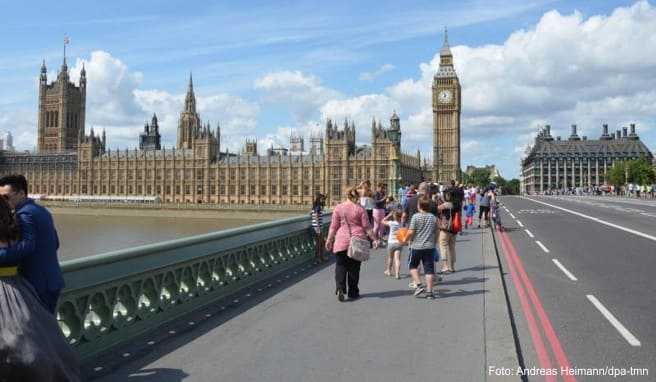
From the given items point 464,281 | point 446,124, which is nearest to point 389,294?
point 464,281

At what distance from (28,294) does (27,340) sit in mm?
364

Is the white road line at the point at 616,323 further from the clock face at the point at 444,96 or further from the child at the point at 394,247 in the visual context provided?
the clock face at the point at 444,96

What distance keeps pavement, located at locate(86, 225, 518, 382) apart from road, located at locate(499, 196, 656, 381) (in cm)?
46

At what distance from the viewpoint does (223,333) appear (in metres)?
7.30

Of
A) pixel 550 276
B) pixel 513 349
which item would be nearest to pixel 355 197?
pixel 513 349

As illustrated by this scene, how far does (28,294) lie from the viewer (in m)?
4.32

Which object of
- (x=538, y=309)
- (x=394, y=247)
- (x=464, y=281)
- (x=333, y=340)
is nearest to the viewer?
(x=333, y=340)

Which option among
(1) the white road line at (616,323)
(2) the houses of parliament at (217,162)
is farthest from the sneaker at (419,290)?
(2) the houses of parliament at (217,162)

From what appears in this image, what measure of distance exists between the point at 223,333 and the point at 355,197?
3333 mm

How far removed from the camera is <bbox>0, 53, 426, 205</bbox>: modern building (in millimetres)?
105250

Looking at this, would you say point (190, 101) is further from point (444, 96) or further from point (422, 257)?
point (422, 257)

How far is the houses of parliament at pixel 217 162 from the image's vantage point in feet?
346

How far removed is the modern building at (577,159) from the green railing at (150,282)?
177688 millimetres

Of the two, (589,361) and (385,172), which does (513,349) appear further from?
(385,172)
